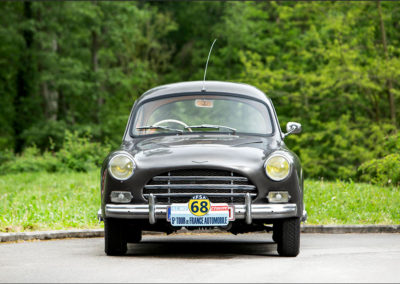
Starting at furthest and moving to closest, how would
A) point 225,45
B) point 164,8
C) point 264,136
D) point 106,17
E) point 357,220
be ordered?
point 164,8, point 225,45, point 106,17, point 357,220, point 264,136

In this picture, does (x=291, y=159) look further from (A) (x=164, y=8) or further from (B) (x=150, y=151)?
Answer: (A) (x=164, y=8)

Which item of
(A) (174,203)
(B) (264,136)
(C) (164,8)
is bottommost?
(A) (174,203)

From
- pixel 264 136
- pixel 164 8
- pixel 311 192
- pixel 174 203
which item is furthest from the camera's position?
pixel 164 8

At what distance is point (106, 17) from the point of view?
156ft

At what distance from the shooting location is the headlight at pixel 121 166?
8.68 metres

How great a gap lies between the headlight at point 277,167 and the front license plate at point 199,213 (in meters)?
0.59

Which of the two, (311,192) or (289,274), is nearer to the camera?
(289,274)

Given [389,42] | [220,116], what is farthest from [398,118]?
[220,116]

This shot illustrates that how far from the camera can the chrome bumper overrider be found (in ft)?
27.7

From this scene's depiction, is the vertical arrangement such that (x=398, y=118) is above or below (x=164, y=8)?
below

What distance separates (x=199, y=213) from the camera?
27.7 ft

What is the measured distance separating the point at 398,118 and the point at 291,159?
28.3 metres

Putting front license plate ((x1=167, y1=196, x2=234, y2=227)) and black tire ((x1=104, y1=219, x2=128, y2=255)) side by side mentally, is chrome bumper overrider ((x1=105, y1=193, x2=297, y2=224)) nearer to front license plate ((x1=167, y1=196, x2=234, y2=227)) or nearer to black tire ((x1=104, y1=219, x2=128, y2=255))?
front license plate ((x1=167, y1=196, x2=234, y2=227))

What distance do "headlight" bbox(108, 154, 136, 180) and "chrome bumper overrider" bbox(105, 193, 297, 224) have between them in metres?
0.32
